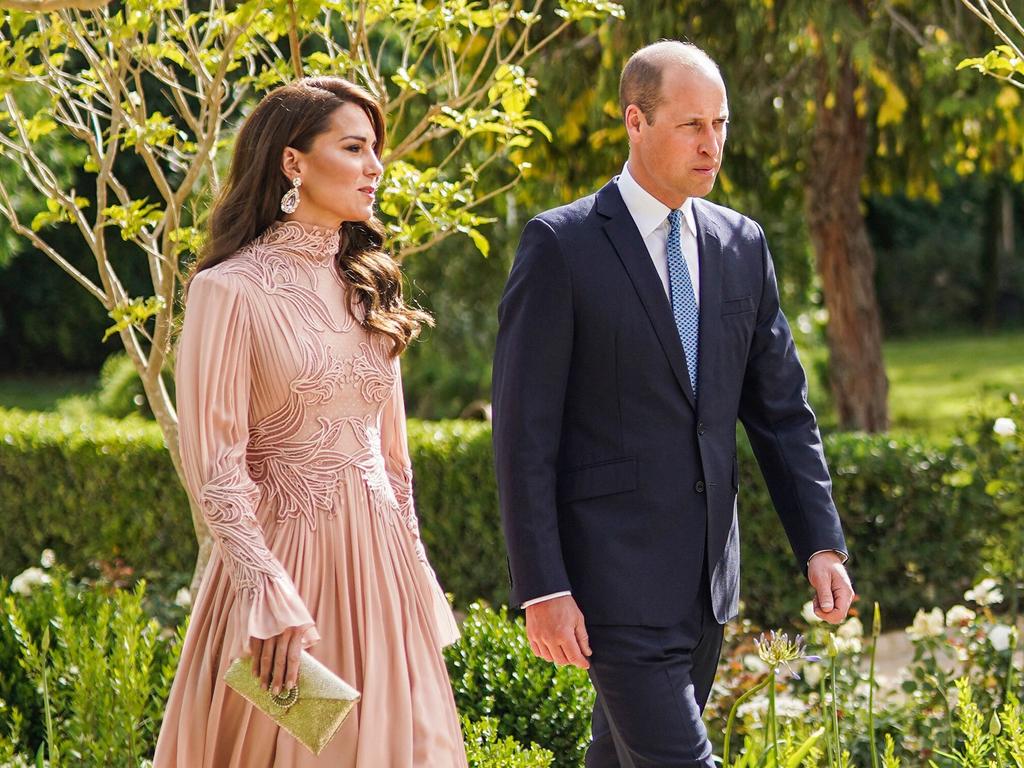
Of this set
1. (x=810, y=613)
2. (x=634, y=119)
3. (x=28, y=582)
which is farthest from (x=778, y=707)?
(x=28, y=582)

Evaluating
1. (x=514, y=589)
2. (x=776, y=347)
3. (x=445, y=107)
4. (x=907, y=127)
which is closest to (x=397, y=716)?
(x=514, y=589)

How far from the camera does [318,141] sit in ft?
9.18

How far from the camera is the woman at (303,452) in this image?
264cm

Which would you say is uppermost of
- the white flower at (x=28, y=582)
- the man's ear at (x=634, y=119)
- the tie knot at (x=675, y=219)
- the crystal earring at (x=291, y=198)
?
the man's ear at (x=634, y=119)

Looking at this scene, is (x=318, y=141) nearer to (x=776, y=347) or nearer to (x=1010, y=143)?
(x=776, y=347)

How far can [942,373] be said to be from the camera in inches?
798

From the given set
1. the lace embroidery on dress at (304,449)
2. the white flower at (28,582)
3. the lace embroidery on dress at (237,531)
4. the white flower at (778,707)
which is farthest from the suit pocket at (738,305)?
the white flower at (28,582)

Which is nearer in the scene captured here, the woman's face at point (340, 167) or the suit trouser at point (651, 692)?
the suit trouser at point (651, 692)

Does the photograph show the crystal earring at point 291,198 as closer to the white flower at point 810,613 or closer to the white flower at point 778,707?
the white flower at point 810,613

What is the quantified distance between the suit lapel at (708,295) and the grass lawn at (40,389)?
1847cm

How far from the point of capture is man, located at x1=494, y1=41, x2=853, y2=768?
2684 millimetres

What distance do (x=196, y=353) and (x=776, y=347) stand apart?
120cm

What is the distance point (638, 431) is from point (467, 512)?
14.0 ft

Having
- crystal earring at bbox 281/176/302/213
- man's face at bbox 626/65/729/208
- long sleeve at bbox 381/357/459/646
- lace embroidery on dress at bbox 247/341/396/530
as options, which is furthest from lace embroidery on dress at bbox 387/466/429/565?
man's face at bbox 626/65/729/208
